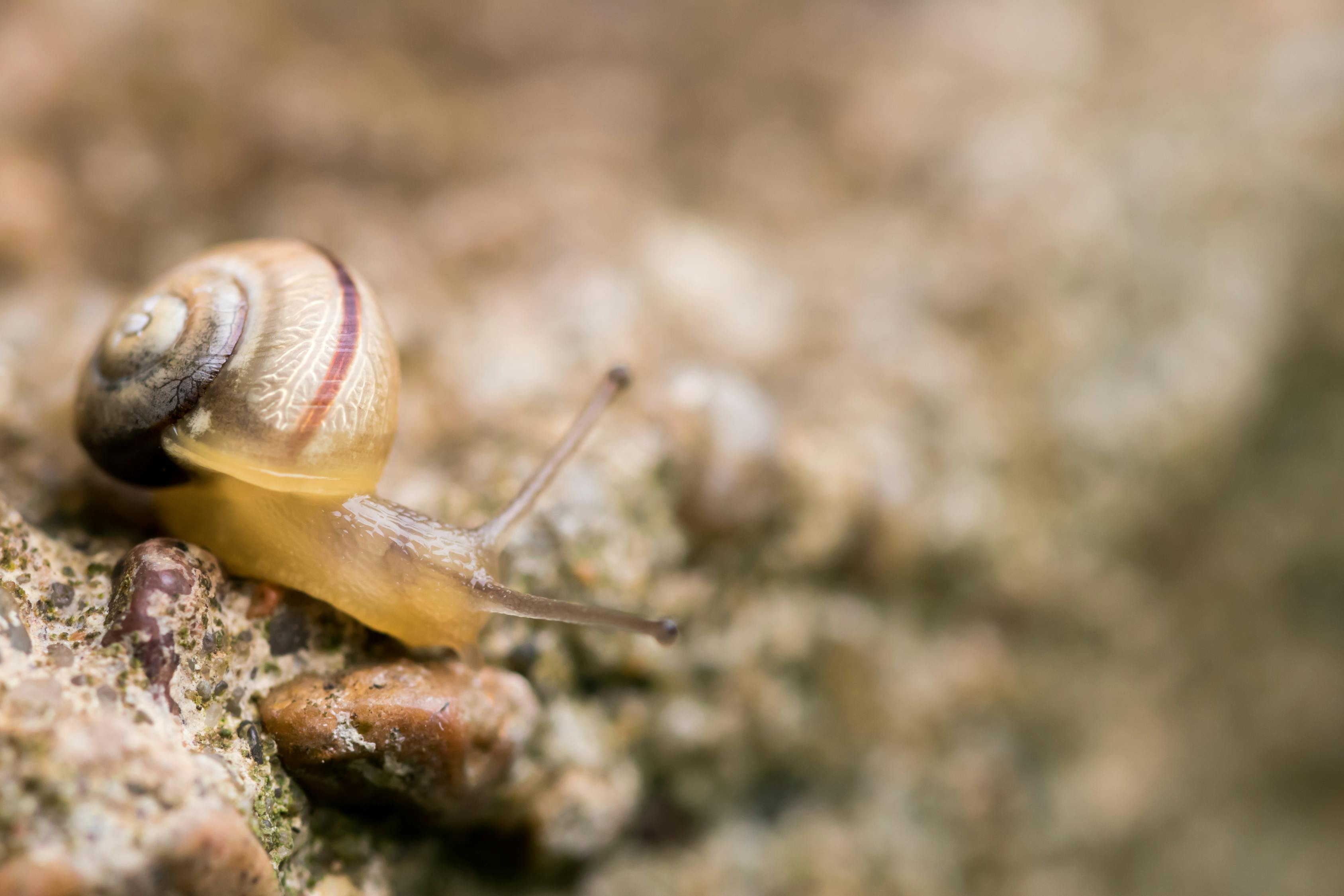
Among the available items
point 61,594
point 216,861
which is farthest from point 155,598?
point 216,861

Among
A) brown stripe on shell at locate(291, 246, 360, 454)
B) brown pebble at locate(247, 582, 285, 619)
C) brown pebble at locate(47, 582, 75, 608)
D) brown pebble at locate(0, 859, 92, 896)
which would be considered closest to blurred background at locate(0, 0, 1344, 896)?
brown pebble at locate(47, 582, 75, 608)

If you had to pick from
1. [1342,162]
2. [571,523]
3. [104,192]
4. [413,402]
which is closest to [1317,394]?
[1342,162]

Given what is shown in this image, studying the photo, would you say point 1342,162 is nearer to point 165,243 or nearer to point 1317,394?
point 1317,394

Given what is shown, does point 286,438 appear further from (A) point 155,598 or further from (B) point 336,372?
(A) point 155,598

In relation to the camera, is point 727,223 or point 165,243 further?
point 727,223

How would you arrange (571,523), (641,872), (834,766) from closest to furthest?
1. (571,523)
2. (641,872)
3. (834,766)

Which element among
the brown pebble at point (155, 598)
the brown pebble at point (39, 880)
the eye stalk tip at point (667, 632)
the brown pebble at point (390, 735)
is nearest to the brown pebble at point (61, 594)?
the brown pebble at point (155, 598)

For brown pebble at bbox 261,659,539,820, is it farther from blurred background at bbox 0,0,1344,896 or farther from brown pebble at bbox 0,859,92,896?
brown pebble at bbox 0,859,92,896

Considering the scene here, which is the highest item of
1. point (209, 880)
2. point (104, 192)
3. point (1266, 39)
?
point (1266, 39)
